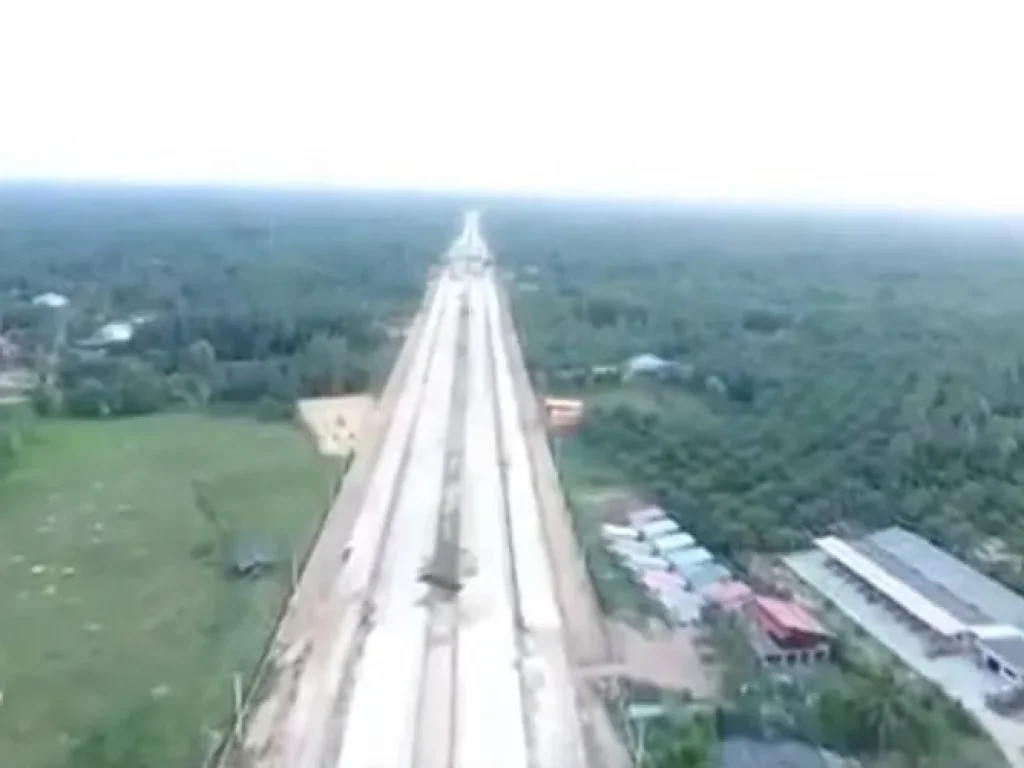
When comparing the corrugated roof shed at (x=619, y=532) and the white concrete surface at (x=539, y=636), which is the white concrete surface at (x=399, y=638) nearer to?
the white concrete surface at (x=539, y=636)

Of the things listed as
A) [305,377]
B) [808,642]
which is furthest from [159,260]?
[808,642]

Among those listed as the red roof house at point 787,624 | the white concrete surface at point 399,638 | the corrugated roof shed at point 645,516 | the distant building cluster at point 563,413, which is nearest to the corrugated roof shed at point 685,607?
Result: the red roof house at point 787,624

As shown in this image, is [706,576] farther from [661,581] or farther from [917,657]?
[917,657]

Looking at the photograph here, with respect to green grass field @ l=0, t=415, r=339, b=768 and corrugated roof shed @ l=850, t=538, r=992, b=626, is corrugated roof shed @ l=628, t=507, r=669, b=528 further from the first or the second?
green grass field @ l=0, t=415, r=339, b=768

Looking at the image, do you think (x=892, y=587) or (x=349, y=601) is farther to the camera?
(x=892, y=587)

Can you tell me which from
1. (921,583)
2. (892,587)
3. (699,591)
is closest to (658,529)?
(699,591)

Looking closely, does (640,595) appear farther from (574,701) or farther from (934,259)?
(934,259)
